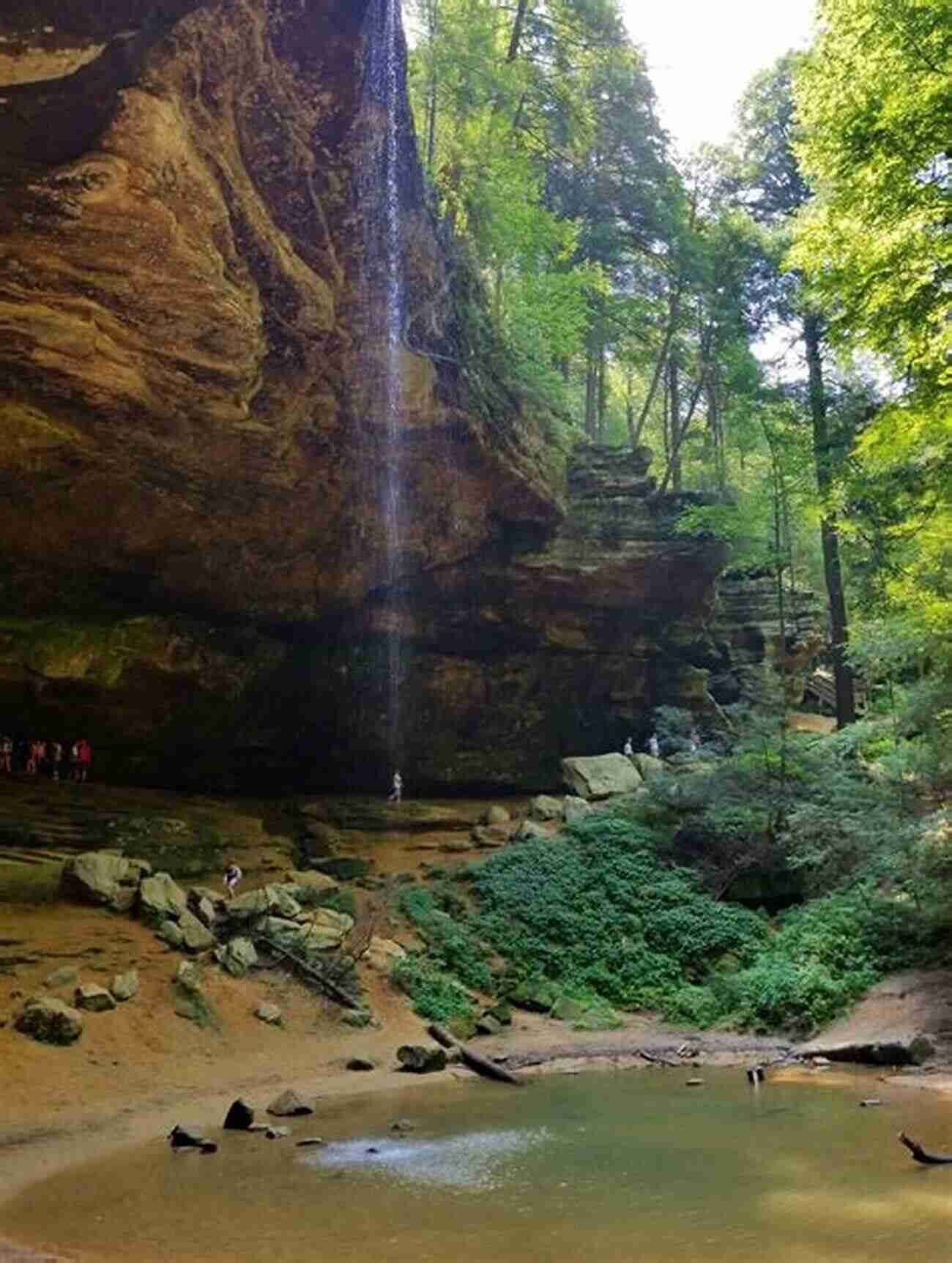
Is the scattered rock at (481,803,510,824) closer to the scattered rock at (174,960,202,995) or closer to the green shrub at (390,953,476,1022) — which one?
the green shrub at (390,953,476,1022)

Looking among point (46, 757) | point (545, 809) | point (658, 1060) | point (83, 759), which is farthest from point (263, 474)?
point (658, 1060)

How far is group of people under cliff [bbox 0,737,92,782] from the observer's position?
19.4 metres

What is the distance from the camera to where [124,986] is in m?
12.0

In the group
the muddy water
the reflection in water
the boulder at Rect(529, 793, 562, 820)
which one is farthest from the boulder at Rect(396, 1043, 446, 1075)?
the boulder at Rect(529, 793, 562, 820)

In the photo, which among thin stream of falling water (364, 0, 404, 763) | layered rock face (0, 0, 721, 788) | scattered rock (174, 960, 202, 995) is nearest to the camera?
layered rock face (0, 0, 721, 788)

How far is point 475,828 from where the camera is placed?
20.1m

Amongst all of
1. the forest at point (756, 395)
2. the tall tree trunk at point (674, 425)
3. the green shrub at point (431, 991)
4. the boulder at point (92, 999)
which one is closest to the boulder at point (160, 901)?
the boulder at point (92, 999)

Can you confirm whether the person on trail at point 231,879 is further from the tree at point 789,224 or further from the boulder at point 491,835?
the tree at point 789,224

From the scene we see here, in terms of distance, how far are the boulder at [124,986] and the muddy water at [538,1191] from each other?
3.89 metres

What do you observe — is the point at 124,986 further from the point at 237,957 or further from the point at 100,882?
the point at 100,882

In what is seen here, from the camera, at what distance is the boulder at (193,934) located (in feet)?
44.2

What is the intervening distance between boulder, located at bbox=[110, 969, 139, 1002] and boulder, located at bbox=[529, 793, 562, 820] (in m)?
10.2

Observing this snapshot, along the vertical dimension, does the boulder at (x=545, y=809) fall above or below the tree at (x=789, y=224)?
below

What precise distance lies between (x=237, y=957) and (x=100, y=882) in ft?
7.98
